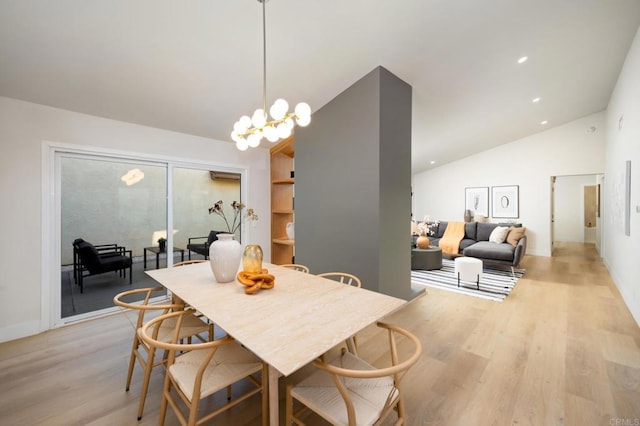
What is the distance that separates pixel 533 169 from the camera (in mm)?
6715

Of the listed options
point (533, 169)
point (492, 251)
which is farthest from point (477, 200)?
point (492, 251)

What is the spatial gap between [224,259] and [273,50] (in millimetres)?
1910

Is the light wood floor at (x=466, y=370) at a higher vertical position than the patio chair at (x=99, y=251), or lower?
lower

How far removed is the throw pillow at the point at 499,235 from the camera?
19.1ft

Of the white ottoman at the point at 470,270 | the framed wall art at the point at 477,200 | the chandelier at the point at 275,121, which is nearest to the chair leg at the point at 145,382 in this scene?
the chandelier at the point at 275,121

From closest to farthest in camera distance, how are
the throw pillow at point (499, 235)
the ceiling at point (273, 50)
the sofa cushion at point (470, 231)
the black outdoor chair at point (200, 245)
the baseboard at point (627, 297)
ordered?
the ceiling at point (273, 50)
the baseboard at point (627, 297)
the black outdoor chair at point (200, 245)
the throw pillow at point (499, 235)
the sofa cushion at point (470, 231)

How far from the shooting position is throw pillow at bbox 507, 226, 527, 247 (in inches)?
220

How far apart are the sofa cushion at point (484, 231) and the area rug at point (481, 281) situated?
0.97 m

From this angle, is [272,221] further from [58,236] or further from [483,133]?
[483,133]

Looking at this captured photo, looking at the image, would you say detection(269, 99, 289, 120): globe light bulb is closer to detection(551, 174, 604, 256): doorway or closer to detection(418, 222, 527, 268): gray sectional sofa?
detection(418, 222, 527, 268): gray sectional sofa

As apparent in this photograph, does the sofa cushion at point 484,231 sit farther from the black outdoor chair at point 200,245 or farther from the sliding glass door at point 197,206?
the black outdoor chair at point 200,245

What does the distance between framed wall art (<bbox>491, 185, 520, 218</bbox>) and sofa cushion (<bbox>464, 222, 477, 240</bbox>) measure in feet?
4.41

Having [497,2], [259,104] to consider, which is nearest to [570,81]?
[497,2]

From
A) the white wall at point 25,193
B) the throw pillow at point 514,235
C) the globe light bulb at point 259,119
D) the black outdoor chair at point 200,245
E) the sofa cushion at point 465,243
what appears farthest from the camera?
the sofa cushion at point 465,243
